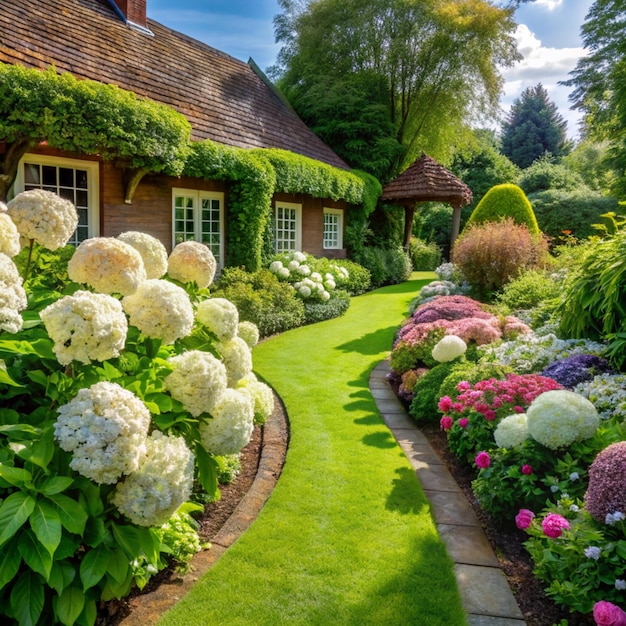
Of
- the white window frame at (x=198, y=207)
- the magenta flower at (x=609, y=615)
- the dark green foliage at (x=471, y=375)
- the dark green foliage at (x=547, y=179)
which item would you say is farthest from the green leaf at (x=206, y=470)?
the dark green foliage at (x=547, y=179)

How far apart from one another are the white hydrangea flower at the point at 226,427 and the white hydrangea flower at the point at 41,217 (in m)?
1.35

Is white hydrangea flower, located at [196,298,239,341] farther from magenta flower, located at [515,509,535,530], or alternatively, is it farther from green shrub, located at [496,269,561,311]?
green shrub, located at [496,269,561,311]

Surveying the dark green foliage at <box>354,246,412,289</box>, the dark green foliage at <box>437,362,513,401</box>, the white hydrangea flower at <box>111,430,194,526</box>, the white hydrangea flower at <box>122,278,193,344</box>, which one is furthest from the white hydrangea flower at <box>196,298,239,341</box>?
the dark green foliage at <box>354,246,412,289</box>

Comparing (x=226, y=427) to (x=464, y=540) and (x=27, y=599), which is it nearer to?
(x=27, y=599)

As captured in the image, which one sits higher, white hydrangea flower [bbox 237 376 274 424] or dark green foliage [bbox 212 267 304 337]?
dark green foliage [bbox 212 267 304 337]

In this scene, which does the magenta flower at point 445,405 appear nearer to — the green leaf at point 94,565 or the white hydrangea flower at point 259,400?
the white hydrangea flower at point 259,400

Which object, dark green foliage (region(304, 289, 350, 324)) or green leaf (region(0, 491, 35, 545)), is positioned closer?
green leaf (region(0, 491, 35, 545))

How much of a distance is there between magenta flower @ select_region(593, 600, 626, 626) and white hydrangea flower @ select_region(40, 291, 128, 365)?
2397mm

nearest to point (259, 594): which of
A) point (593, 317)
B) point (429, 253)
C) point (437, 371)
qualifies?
point (437, 371)

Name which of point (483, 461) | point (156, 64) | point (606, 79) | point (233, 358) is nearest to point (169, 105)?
point (156, 64)

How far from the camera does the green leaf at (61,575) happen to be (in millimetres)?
2023

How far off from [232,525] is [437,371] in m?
3.20

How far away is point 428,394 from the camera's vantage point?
5.44 meters

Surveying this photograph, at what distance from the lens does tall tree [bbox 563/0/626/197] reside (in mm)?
20531
